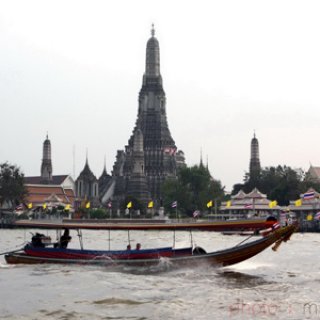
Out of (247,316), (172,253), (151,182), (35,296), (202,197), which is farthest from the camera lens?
(151,182)

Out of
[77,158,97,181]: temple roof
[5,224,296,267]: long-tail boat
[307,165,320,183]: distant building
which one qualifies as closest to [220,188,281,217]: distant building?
[307,165,320,183]: distant building

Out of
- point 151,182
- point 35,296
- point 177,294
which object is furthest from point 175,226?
point 151,182

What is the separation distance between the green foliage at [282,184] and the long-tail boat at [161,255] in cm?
6821

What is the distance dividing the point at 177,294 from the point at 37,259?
9465 millimetres

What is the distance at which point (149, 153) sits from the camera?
A: 415 ft

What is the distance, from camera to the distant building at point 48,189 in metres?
119

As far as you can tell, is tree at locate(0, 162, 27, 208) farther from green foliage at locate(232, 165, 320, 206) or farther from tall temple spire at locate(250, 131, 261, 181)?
tall temple spire at locate(250, 131, 261, 181)

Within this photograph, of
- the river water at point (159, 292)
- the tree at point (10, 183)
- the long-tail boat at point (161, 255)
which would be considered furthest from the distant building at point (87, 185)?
the river water at point (159, 292)

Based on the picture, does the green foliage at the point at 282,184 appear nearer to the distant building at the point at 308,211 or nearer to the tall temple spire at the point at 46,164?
the distant building at the point at 308,211

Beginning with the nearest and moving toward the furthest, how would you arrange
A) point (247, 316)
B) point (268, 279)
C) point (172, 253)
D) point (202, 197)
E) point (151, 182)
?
point (247, 316) → point (268, 279) → point (172, 253) → point (202, 197) → point (151, 182)

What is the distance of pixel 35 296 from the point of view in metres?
21.3

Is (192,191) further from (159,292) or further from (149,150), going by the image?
(159,292)

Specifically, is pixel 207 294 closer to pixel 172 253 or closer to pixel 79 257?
pixel 172 253

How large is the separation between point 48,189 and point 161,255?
104m
